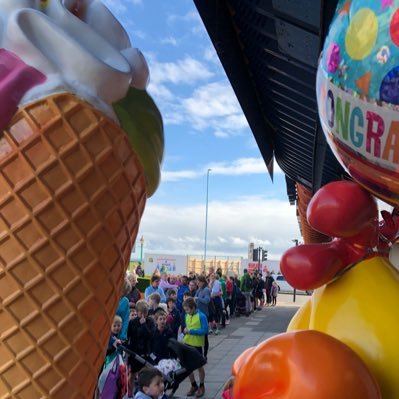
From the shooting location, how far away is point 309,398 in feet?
4.02

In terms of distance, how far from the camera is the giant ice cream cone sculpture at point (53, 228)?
45.0 inches

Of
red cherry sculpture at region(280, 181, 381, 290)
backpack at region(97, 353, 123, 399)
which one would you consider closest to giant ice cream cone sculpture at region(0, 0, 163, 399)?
red cherry sculpture at region(280, 181, 381, 290)

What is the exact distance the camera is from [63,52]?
1.21 m

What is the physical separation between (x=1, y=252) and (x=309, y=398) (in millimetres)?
763

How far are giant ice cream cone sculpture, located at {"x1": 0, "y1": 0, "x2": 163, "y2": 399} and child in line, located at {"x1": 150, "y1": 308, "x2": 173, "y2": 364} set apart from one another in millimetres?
5030

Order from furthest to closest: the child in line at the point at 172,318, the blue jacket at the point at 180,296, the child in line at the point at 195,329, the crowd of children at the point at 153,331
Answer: the blue jacket at the point at 180,296
the child in line at the point at 172,318
the child in line at the point at 195,329
the crowd of children at the point at 153,331

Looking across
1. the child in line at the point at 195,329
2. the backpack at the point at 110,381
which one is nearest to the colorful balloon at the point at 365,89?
the backpack at the point at 110,381

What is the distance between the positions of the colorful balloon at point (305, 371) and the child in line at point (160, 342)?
493cm

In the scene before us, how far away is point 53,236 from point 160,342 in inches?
205

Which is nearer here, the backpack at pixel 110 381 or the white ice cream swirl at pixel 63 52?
the white ice cream swirl at pixel 63 52

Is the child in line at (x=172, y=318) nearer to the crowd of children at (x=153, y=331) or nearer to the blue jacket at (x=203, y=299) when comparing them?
the crowd of children at (x=153, y=331)

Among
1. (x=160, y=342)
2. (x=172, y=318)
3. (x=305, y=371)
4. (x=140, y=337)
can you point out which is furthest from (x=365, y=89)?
(x=172, y=318)

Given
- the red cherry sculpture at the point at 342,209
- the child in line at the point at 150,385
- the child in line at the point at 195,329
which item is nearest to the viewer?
the red cherry sculpture at the point at 342,209

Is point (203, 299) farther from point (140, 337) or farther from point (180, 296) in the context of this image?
point (140, 337)
